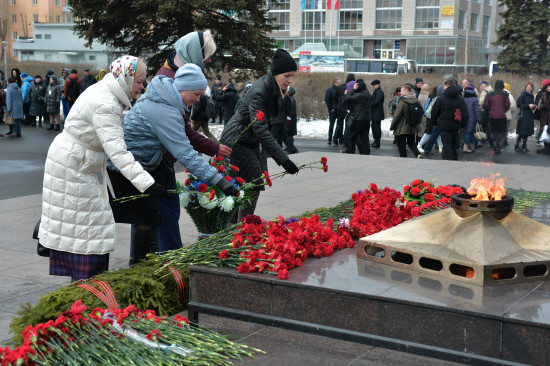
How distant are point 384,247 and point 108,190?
2.00m

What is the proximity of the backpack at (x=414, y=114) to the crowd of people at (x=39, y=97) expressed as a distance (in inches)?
337

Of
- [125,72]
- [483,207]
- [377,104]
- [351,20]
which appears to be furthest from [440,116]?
[351,20]

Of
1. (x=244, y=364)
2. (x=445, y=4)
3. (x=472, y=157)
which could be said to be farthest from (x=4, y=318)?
(x=445, y=4)

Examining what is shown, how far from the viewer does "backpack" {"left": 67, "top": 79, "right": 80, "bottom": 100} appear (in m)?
21.3

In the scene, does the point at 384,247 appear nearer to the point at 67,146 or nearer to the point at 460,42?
the point at 67,146

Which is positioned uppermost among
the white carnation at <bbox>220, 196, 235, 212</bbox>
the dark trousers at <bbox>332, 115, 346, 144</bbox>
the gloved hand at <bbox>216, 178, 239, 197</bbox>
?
the gloved hand at <bbox>216, 178, 239, 197</bbox>

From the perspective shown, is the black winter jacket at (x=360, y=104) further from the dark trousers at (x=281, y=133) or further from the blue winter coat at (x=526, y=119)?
the blue winter coat at (x=526, y=119)

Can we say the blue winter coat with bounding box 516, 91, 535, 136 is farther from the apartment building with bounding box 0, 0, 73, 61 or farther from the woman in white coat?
the apartment building with bounding box 0, 0, 73, 61

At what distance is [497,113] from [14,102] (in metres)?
12.5

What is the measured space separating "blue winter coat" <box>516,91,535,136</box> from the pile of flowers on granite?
15.1 metres

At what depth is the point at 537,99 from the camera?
723 inches

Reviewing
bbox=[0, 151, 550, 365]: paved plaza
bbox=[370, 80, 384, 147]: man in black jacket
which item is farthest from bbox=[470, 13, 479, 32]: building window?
bbox=[0, 151, 550, 365]: paved plaza

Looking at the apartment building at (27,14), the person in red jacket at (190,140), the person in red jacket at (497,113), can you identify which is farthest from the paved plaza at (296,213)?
the apartment building at (27,14)

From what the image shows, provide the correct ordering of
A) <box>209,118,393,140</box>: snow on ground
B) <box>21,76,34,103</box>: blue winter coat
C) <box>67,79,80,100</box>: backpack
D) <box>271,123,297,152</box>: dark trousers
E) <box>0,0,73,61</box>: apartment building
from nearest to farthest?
<box>271,123,297,152</box>: dark trousers, <box>67,79,80,100</box>: backpack, <box>209,118,393,140</box>: snow on ground, <box>21,76,34,103</box>: blue winter coat, <box>0,0,73,61</box>: apartment building
